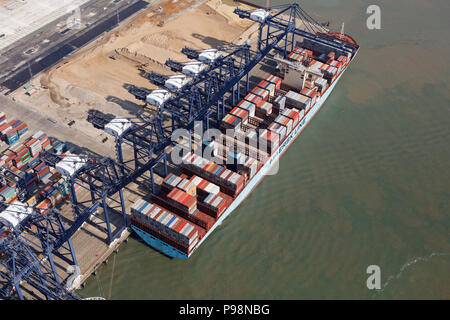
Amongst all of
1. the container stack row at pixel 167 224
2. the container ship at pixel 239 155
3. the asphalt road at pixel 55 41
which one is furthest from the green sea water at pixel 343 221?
the asphalt road at pixel 55 41

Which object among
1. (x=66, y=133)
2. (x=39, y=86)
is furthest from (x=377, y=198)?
(x=39, y=86)

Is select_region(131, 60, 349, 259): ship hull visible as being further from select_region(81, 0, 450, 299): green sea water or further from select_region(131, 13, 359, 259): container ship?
select_region(81, 0, 450, 299): green sea water

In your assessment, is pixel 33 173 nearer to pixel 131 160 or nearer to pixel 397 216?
pixel 131 160

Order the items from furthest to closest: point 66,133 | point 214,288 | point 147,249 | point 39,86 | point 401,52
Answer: point 401,52, point 39,86, point 66,133, point 147,249, point 214,288

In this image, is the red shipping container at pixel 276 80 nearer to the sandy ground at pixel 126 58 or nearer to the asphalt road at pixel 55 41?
the sandy ground at pixel 126 58

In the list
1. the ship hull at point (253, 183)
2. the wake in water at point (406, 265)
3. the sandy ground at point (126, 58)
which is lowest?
Answer: the wake in water at point (406, 265)

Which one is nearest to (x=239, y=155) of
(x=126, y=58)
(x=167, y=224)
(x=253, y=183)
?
(x=253, y=183)

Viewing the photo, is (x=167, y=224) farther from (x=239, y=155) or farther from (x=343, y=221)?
(x=343, y=221)

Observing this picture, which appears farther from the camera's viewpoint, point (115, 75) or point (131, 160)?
point (115, 75)
